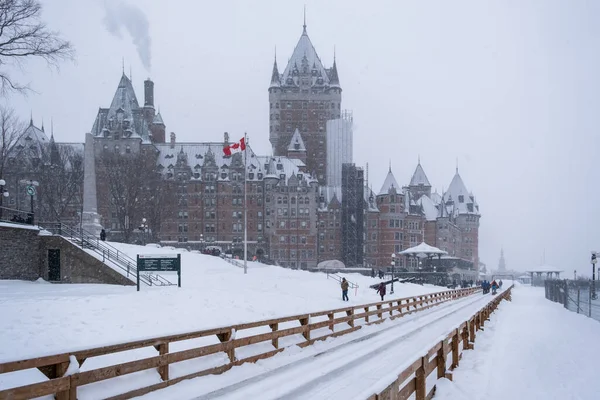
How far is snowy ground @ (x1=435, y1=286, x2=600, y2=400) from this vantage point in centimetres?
1123

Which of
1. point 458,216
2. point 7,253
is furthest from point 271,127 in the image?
point 7,253

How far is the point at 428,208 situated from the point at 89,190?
101 meters

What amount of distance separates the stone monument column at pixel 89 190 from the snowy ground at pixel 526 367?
2785cm

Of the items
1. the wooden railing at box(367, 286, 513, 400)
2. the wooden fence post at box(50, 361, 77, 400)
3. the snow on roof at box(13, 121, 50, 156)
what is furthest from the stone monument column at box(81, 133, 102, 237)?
the snow on roof at box(13, 121, 50, 156)

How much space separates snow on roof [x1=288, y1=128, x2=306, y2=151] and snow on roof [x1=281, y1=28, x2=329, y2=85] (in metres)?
14.2

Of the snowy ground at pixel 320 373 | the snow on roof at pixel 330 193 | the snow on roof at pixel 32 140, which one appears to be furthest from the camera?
the snow on roof at pixel 330 193

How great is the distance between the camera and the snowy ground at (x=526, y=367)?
36.8ft

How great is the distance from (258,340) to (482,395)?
5.03 m

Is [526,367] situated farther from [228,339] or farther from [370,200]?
[370,200]

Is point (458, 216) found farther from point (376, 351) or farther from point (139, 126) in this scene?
point (376, 351)

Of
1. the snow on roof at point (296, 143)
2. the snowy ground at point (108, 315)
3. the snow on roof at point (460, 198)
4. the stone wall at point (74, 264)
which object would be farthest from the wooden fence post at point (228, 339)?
the snow on roof at point (460, 198)

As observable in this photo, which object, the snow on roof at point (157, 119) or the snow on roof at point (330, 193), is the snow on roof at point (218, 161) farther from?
the snow on roof at point (157, 119)

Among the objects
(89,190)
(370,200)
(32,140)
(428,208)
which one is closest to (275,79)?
(370,200)

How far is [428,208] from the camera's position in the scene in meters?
132
